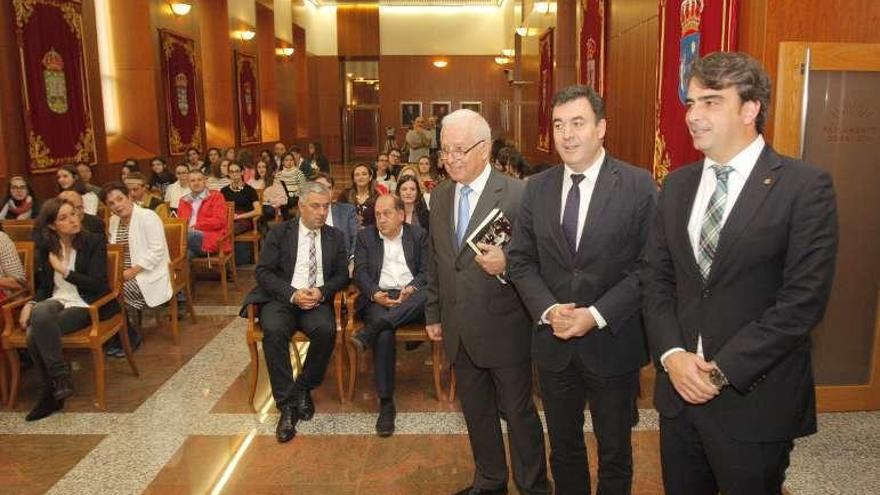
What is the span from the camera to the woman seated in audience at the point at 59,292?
3764mm

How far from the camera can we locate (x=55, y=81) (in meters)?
7.67

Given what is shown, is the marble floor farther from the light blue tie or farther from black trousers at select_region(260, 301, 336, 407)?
the light blue tie

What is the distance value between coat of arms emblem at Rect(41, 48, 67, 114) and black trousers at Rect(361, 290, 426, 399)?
5.90 m

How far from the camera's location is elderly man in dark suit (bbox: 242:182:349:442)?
12.1 feet

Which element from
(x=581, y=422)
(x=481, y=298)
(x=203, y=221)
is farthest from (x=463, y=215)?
(x=203, y=221)

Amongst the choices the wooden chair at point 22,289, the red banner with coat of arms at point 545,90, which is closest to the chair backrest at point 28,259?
the wooden chair at point 22,289

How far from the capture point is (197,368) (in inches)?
177

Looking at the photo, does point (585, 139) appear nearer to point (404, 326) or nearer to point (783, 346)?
Answer: point (783, 346)

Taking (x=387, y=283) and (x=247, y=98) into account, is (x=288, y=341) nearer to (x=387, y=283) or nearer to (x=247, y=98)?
(x=387, y=283)

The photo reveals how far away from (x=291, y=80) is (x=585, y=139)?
16992mm

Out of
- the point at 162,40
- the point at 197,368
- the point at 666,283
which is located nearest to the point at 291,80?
the point at 162,40

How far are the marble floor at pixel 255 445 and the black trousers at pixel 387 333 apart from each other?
21 centimetres

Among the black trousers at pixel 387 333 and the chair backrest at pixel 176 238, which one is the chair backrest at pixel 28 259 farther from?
the black trousers at pixel 387 333

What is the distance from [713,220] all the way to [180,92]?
35.8 feet
